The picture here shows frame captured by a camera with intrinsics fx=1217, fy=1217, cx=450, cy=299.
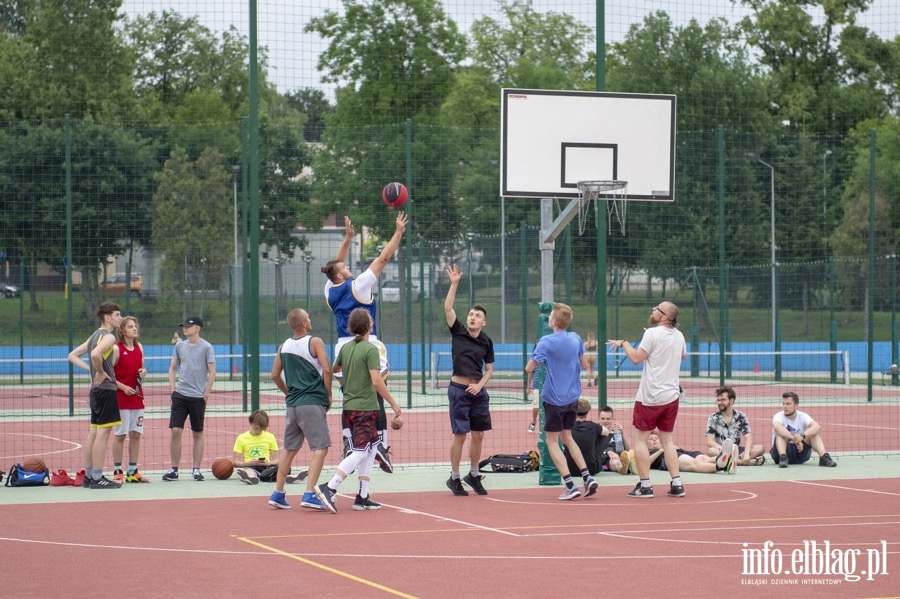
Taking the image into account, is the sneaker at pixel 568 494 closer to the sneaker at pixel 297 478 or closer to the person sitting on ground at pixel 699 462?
the person sitting on ground at pixel 699 462

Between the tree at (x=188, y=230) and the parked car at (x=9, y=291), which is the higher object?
the tree at (x=188, y=230)

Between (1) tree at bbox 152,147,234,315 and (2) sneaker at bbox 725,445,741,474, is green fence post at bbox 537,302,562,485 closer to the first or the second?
(2) sneaker at bbox 725,445,741,474

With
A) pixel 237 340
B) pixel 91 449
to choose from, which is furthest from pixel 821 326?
pixel 91 449

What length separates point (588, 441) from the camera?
43.1 ft

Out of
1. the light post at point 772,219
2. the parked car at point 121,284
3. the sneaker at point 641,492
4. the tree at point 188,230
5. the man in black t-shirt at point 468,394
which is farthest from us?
the light post at point 772,219

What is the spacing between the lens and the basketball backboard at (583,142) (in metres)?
13.8

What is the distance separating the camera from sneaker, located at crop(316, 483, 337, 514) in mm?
10891

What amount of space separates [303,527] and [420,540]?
1.20m

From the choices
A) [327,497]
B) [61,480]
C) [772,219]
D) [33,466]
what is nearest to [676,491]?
[327,497]

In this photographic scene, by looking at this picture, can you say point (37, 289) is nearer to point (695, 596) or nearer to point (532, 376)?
point (532, 376)

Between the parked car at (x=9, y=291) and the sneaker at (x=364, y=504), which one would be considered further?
the parked car at (x=9, y=291)

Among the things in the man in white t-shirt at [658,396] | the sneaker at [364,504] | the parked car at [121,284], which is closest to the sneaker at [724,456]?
the man in white t-shirt at [658,396]

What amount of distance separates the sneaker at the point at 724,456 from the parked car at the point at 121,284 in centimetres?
1285

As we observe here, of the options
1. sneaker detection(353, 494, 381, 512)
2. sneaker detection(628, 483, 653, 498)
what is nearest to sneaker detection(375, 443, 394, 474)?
sneaker detection(353, 494, 381, 512)
